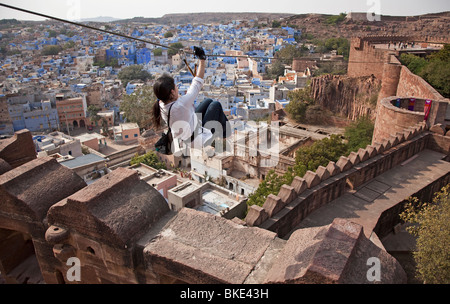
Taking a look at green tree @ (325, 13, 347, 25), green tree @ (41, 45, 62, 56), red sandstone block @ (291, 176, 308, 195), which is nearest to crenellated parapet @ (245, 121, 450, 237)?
red sandstone block @ (291, 176, 308, 195)

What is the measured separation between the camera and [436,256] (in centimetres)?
379

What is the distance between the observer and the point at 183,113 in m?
3.71

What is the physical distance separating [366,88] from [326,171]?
2194 cm

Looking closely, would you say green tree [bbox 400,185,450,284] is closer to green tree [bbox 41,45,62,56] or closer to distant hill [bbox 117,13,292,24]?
green tree [bbox 41,45,62,56]

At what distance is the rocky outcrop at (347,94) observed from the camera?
25763 mm

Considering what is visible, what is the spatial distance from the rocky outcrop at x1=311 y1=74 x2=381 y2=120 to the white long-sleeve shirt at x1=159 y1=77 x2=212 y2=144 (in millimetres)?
24283

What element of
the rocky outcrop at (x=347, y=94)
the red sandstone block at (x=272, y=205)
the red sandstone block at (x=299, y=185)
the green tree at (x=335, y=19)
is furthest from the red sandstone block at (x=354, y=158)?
the green tree at (x=335, y=19)

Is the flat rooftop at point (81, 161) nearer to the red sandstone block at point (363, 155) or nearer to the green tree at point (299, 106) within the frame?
the red sandstone block at point (363, 155)

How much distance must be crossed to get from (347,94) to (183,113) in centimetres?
2648

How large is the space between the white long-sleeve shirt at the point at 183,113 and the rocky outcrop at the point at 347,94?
2428cm

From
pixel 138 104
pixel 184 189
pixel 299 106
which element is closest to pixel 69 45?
pixel 138 104

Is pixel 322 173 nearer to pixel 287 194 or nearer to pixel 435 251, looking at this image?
pixel 287 194

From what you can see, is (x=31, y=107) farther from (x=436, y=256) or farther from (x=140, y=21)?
(x=140, y=21)

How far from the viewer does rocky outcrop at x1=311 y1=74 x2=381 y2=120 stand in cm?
2576
